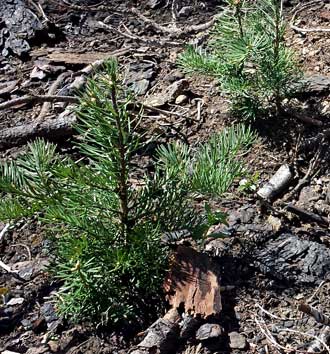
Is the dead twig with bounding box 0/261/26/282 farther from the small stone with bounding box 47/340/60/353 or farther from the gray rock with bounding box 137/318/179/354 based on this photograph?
the gray rock with bounding box 137/318/179/354

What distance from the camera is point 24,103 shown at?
3428mm

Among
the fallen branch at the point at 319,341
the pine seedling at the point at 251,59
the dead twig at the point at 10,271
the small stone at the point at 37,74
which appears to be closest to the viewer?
the fallen branch at the point at 319,341

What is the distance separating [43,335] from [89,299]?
26 centimetres

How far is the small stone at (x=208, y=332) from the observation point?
2307mm

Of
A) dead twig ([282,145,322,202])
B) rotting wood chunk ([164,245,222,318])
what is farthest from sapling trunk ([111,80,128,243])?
dead twig ([282,145,322,202])

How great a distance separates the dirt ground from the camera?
7.80ft

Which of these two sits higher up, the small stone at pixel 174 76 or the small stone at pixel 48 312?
the small stone at pixel 174 76

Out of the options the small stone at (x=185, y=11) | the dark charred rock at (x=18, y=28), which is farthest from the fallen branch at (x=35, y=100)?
the small stone at (x=185, y=11)

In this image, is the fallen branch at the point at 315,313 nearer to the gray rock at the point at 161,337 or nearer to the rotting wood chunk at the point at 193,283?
the rotting wood chunk at the point at 193,283

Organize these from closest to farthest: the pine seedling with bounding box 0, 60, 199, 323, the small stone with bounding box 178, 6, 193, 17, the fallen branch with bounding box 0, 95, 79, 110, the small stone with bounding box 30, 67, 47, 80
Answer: the pine seedling with bounding box 0, 60, 199, 323, the fallen branch with bounding box 0, 95, 79, 110, the small stone with bounding box 30, 67, 47, 80, the small stone with bounding box 178, 6, 193, 17

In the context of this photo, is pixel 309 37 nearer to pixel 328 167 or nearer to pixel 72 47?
pixel 328 167

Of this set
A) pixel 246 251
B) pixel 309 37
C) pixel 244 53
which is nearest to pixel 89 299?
pixel 246 251

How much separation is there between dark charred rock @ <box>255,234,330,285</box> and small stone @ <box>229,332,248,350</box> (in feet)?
0.92

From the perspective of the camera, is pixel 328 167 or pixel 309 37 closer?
pixel 328 167
